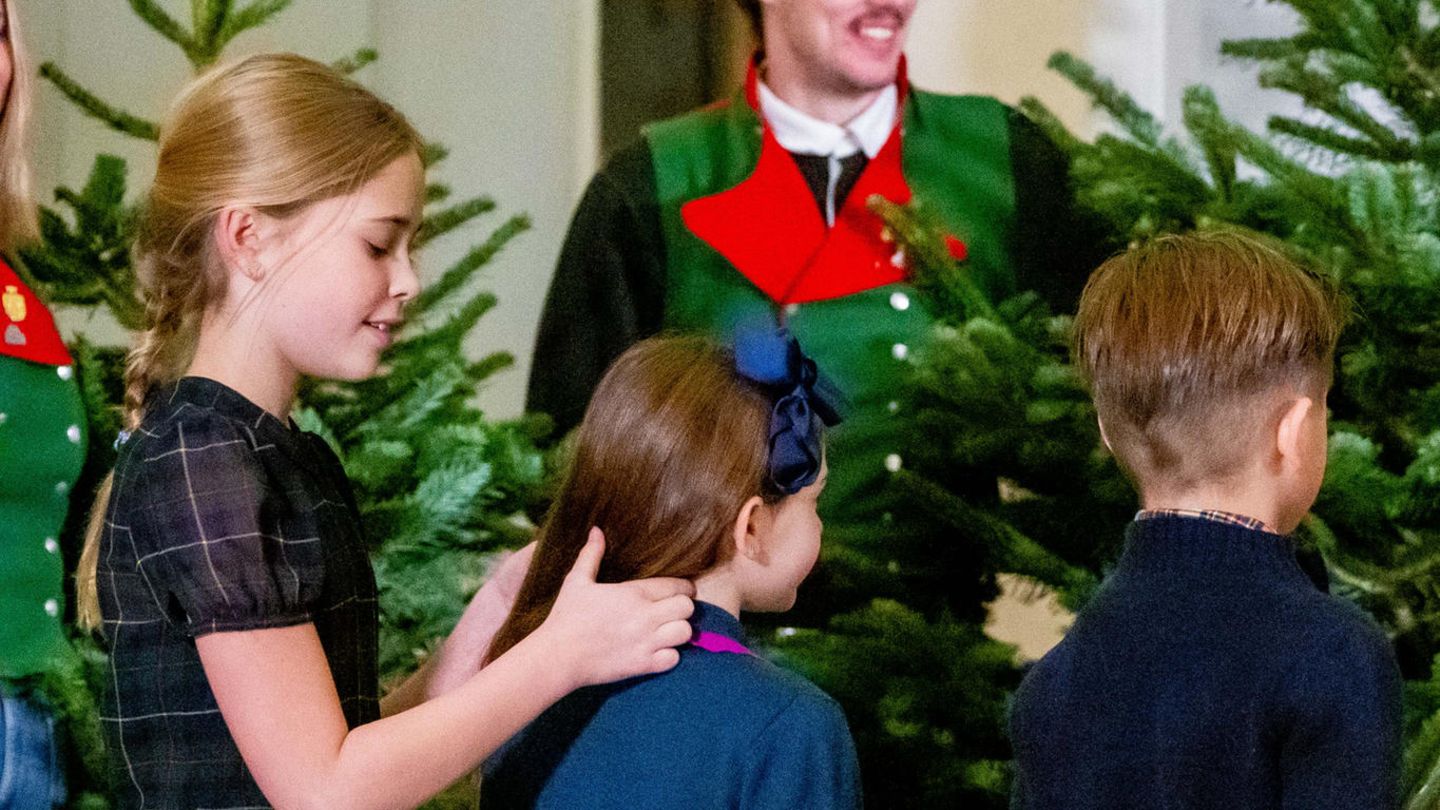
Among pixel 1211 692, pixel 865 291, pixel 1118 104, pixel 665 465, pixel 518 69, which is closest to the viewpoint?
pixel 1211 692

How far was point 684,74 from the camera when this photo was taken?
2.62m

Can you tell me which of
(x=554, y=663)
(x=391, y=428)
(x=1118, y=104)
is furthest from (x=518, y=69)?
(x=554, y=663)

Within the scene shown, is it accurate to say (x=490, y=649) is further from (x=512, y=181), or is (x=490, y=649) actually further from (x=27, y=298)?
(x=512, y=181)

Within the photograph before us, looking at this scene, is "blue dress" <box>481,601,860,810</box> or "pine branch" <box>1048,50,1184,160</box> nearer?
"blue dress" <box>481,601,860,810</box>

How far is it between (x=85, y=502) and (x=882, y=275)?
30.8 inches

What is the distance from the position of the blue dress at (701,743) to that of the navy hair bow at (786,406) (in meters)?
0.10

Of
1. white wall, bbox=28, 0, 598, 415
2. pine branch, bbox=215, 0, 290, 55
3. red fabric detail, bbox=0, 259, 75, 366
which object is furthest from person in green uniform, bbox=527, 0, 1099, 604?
white wall, bbox=28, 0, 598, 415

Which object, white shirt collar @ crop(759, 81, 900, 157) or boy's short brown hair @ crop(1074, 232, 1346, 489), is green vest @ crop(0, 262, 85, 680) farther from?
boy's short brown hair @ crop(1074, 232, 1346, 489)

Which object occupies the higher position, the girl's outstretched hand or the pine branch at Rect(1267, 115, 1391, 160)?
the pine branch at Rect(1267, 115, 1391, 160)

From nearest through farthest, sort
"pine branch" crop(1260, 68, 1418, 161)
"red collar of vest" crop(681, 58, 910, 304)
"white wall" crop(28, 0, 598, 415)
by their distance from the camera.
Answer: "pine branch" crop(1260, 68, 1418, 161)
"red collar of vest" crop(681, 58, 910, 304)
"white wall" crop(28, 0, 598, 415)

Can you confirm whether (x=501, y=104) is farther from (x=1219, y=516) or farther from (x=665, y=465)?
(x=1219, y=516)

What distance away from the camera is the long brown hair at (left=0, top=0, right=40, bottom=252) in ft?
4.68

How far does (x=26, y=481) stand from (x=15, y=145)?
1.00ft

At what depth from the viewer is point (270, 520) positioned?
99cm
